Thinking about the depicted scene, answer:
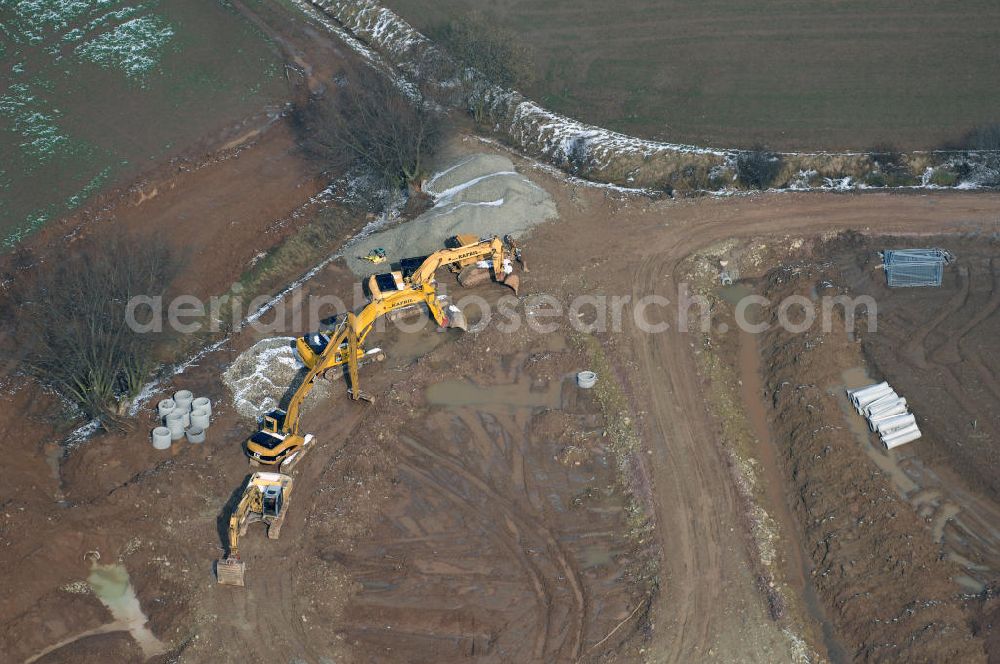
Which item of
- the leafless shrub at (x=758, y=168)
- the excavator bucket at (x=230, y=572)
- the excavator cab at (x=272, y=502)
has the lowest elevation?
the excavator bucket at (x=230, y=572)

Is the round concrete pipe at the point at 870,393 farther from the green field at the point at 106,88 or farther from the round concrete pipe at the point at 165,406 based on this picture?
the green field at the point at 106,88

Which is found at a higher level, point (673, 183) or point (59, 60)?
point (59, 60)

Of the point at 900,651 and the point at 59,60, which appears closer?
the point at 900,651

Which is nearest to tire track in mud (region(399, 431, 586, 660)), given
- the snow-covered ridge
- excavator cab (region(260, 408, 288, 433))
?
excavator cab (region(260, 408, 288, 433))

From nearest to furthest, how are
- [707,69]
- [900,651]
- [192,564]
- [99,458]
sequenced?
[900,651], [192,564], [99,458], [707,69]

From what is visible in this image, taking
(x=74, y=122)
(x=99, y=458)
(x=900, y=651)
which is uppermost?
(x=74, y=122)

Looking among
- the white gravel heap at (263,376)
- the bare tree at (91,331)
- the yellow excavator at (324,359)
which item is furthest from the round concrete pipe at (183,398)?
the yellow excavator at (324,359)

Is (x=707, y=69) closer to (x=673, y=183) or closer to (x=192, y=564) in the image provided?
(x=673, y=183)

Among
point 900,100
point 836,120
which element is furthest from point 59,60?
point 900,100
